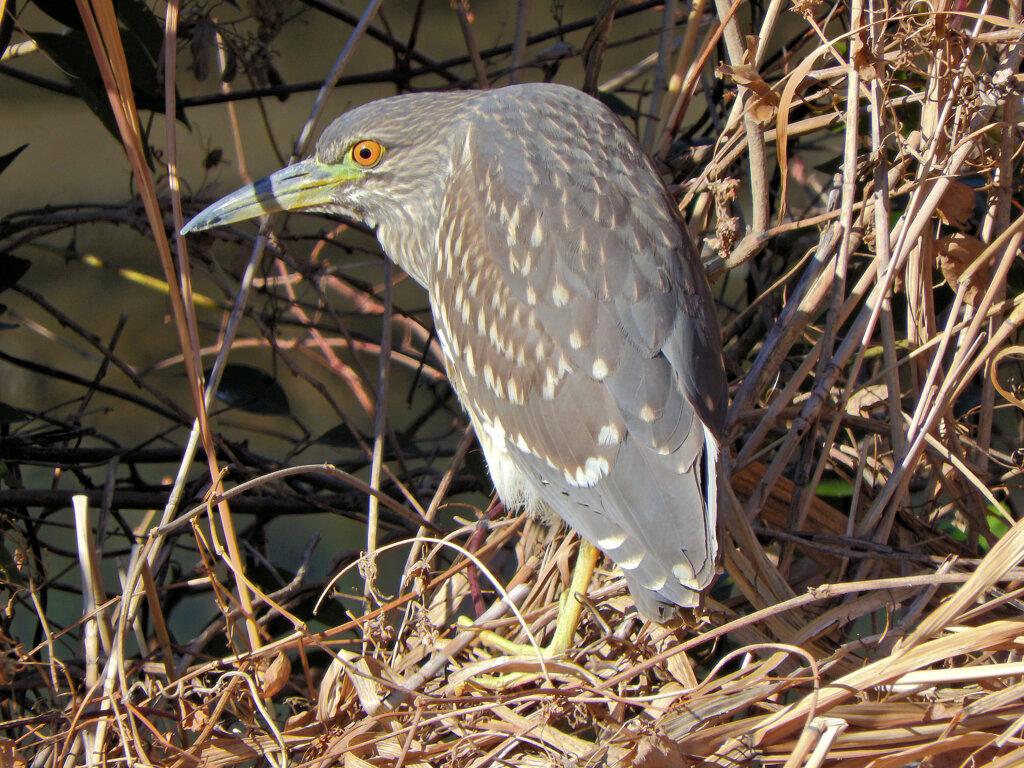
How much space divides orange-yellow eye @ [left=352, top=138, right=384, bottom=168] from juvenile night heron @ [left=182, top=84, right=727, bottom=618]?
12cm

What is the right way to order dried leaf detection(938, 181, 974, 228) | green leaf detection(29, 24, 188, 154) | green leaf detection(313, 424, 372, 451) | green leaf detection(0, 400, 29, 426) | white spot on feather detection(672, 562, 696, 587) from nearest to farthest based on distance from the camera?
white spot on feather detection(672, 562, 696, 587) < dried leaf detection(938, 181, 974, 228) < green leaf detection(29, 24, 188, 154) < green leaf detection(0, 400, 29, 426) < green leaf detection(313, 424, 372, 451)

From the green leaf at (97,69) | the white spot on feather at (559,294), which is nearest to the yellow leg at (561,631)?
the white spot on feather at (559,294)

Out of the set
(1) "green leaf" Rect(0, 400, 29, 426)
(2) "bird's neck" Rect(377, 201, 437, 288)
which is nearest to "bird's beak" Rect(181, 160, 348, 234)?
(2) "bird's neck" Rect(377, 201, 437, 288)

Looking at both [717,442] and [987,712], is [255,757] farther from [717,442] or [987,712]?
[987,712]

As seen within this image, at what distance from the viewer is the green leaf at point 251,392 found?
2.05 meters

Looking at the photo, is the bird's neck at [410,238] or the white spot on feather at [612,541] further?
the bird's neck at [410,238]

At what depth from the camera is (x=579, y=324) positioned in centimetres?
128

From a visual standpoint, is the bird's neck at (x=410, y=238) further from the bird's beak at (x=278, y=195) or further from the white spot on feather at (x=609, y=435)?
the white spot on feather at (x=609, y=435)

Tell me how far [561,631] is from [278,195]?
93 cm

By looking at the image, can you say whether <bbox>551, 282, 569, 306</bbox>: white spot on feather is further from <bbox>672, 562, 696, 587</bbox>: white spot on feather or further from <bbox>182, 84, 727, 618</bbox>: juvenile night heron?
<bbox>672, 562, 696, 587</bbox>: white spot on feather

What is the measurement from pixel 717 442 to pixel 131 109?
0.88 meters

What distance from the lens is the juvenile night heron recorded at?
3.92 feet

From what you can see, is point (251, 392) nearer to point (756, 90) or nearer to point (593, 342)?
point (593, 342)

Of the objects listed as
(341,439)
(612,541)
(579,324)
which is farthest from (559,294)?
(341,439)
